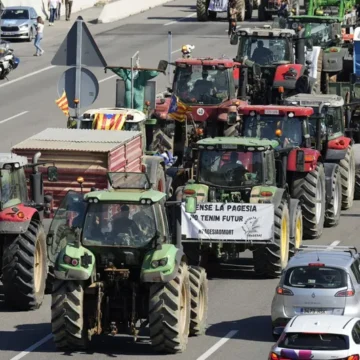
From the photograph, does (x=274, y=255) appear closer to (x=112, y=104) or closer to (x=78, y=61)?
(x=78, y=61)

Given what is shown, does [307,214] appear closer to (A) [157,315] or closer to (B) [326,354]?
(A) [157,315]

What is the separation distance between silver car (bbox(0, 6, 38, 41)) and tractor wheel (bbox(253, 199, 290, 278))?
3377cm

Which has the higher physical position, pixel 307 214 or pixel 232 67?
pixel 232 67

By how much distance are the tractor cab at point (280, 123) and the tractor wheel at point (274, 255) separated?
133 inches

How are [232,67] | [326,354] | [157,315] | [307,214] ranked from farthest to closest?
[232,67], [307,214], [157,315], [326,354]

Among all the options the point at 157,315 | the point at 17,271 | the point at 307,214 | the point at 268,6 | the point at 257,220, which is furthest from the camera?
the point at 268,6

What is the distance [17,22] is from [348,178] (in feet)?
92.9

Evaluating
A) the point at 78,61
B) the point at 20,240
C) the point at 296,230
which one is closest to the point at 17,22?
the point at 78,61

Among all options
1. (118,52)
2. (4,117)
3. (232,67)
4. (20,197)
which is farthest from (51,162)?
(118,52)

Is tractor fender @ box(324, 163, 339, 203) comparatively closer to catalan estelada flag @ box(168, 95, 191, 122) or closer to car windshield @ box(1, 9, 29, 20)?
catalan estelada flag @ box(168, 95, 191, 122)

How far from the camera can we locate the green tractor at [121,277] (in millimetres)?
20141

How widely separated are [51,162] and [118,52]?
30273mm

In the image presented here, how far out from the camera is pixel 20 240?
2283 cm

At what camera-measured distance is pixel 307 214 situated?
94.9 feet
